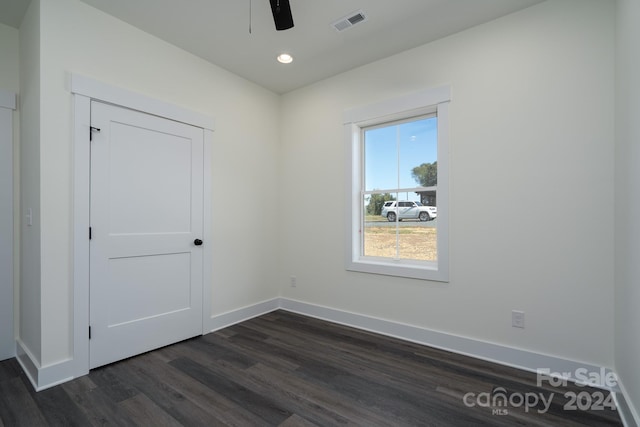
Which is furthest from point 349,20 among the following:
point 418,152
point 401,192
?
point 401,192

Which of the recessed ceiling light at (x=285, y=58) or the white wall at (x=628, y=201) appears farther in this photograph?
the recessed ceiling light at (x=285, y=58)

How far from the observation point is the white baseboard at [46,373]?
82.5 inches

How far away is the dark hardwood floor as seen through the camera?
5.90 ft

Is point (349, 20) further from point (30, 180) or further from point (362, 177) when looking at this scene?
point (30, 180)

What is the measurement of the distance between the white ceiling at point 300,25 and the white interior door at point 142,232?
2.63 ft

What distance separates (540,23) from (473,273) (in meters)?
2.07

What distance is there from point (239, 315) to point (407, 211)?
2248mm

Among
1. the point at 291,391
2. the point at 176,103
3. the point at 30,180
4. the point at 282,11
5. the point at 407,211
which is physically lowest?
the point at 291,391

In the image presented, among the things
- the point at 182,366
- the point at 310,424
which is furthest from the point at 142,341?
the point at 310,424

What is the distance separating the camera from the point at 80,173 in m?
2.27

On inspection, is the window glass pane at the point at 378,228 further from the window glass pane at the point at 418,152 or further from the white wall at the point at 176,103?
the white wall at the point at 176,103

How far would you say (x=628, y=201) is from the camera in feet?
5.78

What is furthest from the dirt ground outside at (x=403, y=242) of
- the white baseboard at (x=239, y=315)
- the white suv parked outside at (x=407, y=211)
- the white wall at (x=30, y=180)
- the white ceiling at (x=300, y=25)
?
the white wall at (x=30, y=180)

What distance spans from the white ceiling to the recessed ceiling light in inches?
2.8
